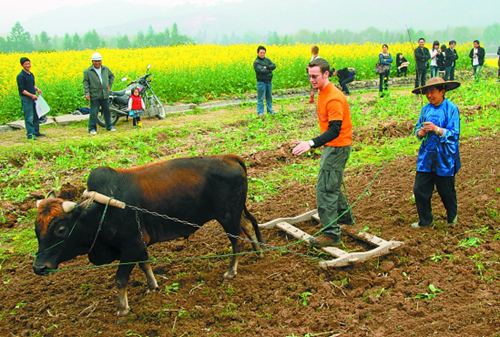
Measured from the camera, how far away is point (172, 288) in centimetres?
578

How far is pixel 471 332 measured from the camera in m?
4.43

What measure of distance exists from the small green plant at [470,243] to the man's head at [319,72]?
2.36 m

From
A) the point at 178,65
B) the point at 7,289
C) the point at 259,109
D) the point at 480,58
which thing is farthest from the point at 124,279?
the point at 480,58

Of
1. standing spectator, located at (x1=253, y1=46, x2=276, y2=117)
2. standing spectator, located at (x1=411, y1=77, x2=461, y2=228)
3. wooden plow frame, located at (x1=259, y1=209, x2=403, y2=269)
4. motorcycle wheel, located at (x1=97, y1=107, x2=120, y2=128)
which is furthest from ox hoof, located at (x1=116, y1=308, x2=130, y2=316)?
standing spectator, located at (x1=253, y1=46, x2=276, y2=117)

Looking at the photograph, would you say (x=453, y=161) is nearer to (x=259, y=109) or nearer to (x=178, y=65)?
(x=259, y=109)

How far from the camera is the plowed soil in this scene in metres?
4.83

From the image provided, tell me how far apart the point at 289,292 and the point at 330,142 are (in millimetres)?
1684

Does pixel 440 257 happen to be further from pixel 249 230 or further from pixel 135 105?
pixel 135 105

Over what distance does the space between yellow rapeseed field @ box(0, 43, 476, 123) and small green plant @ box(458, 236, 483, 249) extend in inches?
514

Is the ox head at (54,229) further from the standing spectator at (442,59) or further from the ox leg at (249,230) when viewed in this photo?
the standing spectator at (442,59)

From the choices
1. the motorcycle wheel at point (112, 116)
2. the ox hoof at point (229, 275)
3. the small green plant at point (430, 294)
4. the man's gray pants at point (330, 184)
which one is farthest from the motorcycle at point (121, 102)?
the small green plant at point (430, 294)

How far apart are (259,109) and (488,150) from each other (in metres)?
6.67

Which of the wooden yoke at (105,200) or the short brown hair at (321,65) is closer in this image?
the wooden yoke at (105,200)

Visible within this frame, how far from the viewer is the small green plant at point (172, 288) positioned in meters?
5.74
